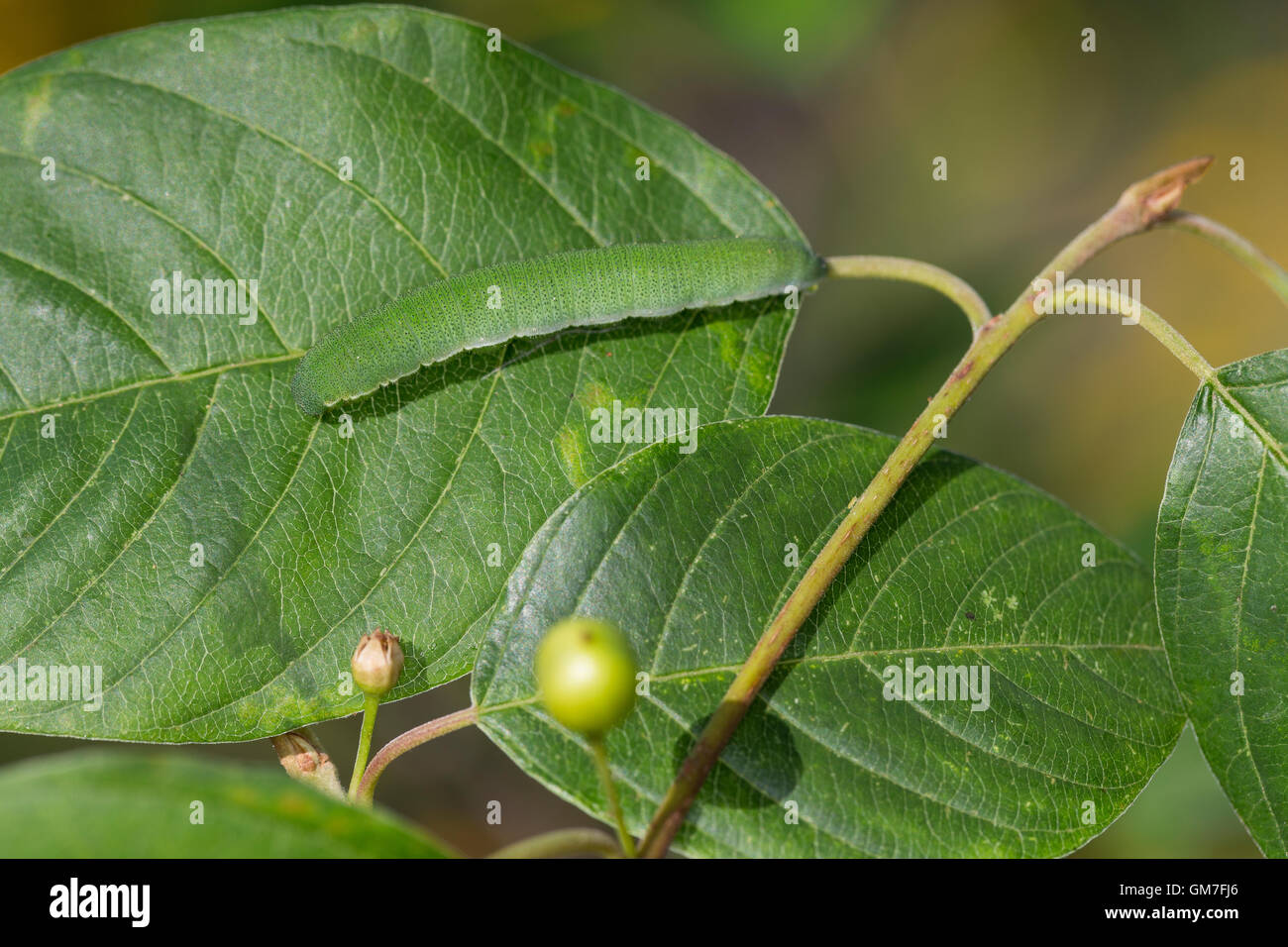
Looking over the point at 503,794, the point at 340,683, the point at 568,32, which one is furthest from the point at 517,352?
the point at 503,794

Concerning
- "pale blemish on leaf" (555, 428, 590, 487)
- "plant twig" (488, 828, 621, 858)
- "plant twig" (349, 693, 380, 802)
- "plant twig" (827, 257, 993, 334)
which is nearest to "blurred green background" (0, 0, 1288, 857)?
"plant twig" (827, 257, 993, 334)

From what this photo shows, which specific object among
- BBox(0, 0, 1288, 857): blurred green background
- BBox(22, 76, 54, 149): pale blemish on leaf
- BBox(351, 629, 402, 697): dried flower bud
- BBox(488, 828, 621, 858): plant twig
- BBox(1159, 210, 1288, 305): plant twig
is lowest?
BBox(488, 828, 621, 858): plant twig

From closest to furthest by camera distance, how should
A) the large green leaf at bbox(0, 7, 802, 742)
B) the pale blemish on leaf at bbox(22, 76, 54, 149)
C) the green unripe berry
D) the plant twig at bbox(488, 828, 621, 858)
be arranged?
the green unripe berry, the plant twig at bbox(488, 828, 621, 858), the large green leaf at bbox(0, 7, 802, 742), the pale blemish on leaf at bbox(22, 76, 54, 149)

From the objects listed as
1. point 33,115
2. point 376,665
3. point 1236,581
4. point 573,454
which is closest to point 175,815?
point 376,665

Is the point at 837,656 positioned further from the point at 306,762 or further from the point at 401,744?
the point at 306,762

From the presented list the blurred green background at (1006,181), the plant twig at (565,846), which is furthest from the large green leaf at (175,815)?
the blurred green background at (1006,181)

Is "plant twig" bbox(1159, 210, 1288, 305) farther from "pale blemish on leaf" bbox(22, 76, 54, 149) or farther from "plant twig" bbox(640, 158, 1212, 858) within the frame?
"pale blemish on leaf" bbox(22, 76, 54, 149)

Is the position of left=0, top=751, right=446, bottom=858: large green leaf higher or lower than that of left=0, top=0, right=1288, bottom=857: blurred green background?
lower
